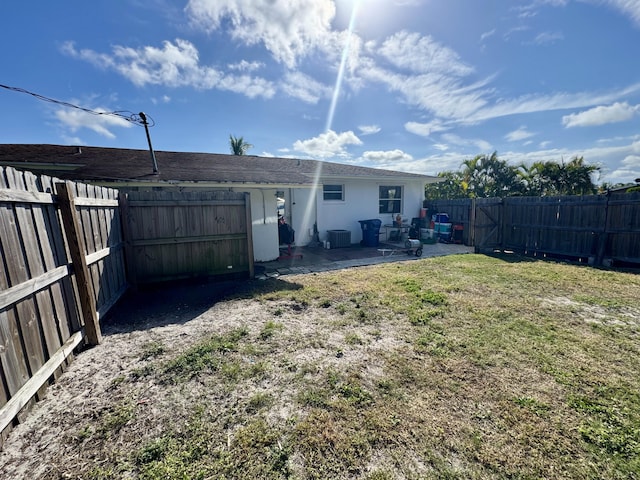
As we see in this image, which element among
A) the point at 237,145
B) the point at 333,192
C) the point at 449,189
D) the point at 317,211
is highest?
the point at 237,145

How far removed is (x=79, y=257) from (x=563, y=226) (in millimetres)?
11853

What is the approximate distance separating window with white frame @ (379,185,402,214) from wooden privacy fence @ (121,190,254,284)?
8.00 m

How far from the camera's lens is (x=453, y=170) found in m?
18.6

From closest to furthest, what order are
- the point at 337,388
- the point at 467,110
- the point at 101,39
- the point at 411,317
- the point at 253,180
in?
the point at 337,388
the point at 411,317
the point at 101,39
the point at 253,180
the point at 467,110

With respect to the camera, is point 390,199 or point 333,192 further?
point 390,199

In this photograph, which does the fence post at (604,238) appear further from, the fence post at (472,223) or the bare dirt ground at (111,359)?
the bare dirt ground at (111,359)

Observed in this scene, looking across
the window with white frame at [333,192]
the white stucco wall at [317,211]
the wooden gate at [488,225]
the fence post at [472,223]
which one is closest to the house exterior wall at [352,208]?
the white stucco wall at [317,211]

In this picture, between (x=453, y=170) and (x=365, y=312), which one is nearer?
(x=365, y=312)

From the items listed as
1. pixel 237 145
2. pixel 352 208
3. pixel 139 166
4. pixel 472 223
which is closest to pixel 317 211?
pixel 352 208

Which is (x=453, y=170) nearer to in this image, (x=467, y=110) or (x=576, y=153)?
(x=576, y=153)

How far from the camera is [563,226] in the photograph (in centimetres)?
823

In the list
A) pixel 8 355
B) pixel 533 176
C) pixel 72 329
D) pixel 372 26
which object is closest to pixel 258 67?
pixel 372 26

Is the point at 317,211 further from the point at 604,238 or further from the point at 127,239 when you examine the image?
the point at 604,238

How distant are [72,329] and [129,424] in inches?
64.9
